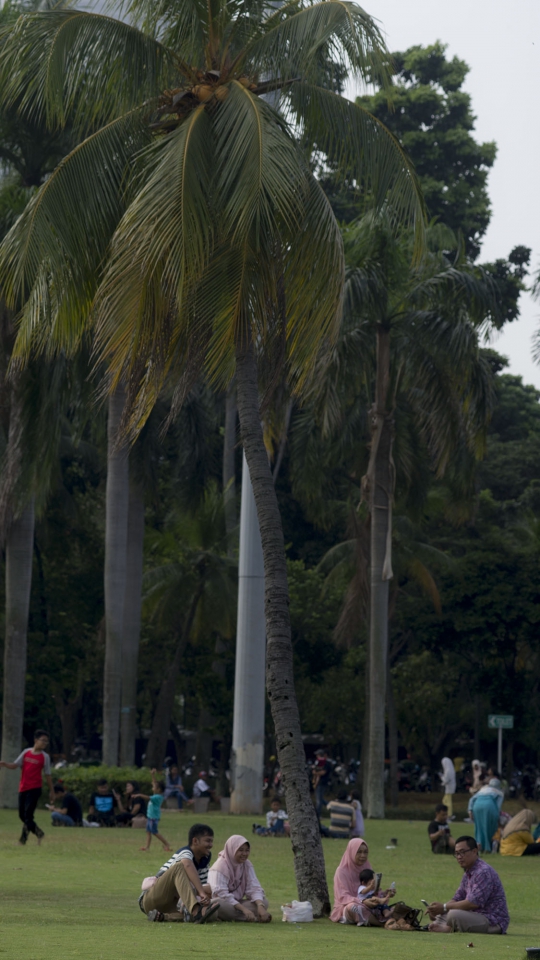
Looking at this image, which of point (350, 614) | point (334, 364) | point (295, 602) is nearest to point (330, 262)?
point (334, 364)

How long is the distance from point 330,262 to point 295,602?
26.4 meters

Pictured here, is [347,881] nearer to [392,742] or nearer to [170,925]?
[170,925]

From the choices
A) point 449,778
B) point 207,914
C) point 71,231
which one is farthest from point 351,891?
point 449,778

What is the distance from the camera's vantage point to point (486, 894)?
11398mm

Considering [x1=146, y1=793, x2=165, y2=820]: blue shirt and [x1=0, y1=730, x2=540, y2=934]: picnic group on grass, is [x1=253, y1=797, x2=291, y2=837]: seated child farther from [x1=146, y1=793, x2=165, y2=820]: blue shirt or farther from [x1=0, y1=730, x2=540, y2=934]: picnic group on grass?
[x1=0, y1=730, x2=540, y2=934]: picnic group on grass

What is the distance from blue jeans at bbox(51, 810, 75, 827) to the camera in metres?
23.6

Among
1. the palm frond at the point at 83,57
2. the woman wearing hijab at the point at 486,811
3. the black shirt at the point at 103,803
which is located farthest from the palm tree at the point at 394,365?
the palm frond at the point at 83,57

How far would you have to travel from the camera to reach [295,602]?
38.4 metres

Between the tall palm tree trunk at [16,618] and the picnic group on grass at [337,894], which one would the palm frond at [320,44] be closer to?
the picnic group on grass at [337,894]

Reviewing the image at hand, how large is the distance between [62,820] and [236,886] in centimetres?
1324

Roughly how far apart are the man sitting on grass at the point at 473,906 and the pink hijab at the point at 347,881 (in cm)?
72

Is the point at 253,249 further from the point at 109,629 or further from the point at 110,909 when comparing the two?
the point at 109,629

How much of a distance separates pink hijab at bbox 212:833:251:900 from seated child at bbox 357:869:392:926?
107 centimetres

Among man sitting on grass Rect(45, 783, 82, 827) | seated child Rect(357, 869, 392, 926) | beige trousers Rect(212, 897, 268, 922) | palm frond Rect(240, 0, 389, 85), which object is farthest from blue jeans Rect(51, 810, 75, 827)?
palm frond Rect(240, 0, 389, 85)
